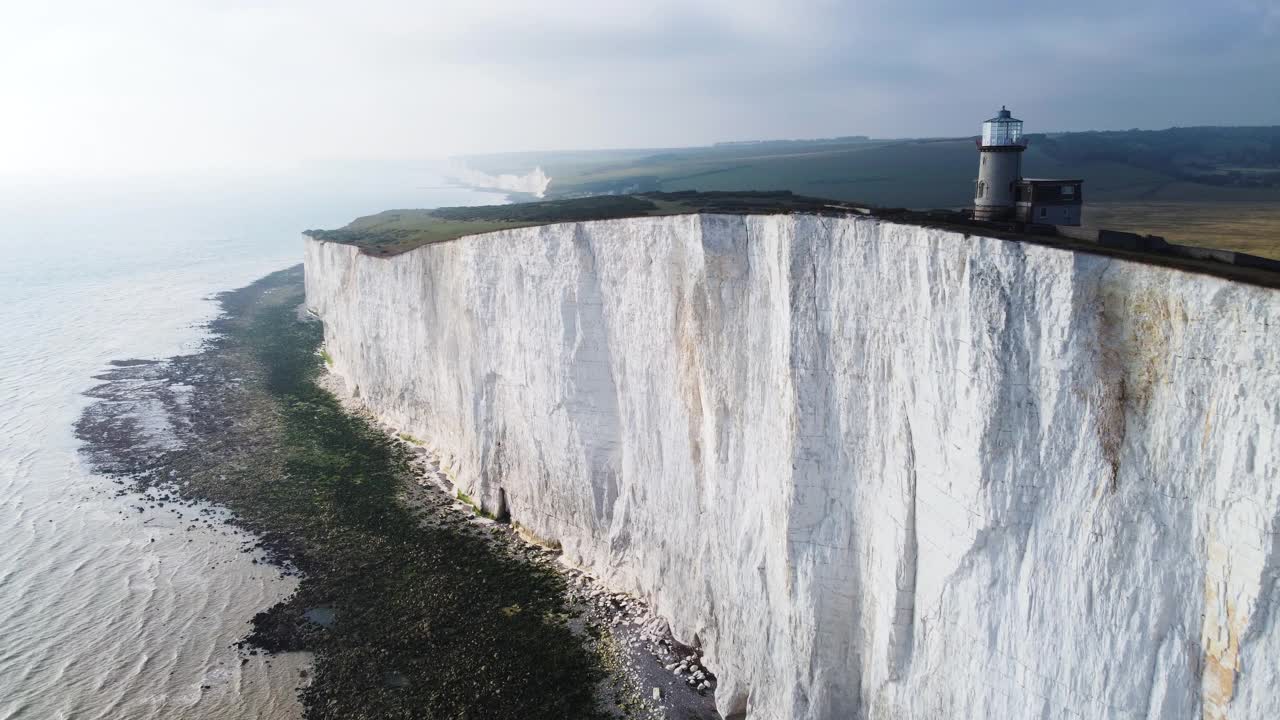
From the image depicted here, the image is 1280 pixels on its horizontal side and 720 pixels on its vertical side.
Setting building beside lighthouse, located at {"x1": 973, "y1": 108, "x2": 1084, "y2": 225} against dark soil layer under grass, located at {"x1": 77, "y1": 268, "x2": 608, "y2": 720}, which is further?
A: dark soil layer under grass, located at {"x1": 77, "y1": 268, "x2": 608, "y2": 720}

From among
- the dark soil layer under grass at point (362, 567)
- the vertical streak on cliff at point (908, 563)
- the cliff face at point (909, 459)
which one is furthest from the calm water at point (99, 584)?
the vertical streak on cliff at point (908, 563)

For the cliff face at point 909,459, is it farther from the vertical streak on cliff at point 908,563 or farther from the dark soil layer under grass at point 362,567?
the dark soil layer under grass at point 362,567

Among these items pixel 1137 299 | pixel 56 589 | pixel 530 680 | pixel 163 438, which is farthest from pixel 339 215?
pixel 1137 299

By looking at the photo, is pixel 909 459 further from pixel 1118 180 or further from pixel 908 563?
pixel 1118 180

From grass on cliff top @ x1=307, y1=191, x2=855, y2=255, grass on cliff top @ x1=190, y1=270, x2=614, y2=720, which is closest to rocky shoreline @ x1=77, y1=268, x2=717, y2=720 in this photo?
grass on cliff top @ x1=190, y1=270, x2=614, y2=720

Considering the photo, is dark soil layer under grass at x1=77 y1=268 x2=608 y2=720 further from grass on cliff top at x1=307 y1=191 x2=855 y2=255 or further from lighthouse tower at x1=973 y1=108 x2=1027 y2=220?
lighthouse tower at x1=973 y1=108 x2=1027 y2=220

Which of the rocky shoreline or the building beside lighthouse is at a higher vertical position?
the building beside lighthouse
